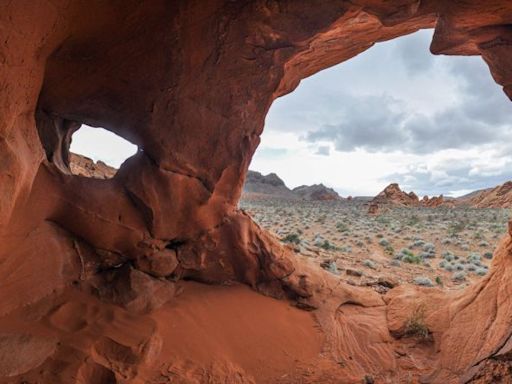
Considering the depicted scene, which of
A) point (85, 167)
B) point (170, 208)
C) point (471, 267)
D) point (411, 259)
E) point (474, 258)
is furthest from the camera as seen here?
point (85, 167)

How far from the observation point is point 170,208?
5617 millimetres

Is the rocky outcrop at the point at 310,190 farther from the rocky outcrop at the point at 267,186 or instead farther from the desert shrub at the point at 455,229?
the desert shrub at the point at 455,229

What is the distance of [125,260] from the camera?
5582 millimetres

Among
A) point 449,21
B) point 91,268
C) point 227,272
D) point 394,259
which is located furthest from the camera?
point 394,259

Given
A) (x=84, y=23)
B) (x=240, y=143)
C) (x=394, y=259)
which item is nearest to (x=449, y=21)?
(x=240, y=143)

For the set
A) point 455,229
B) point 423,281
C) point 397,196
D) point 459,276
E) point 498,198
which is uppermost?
point 498,198

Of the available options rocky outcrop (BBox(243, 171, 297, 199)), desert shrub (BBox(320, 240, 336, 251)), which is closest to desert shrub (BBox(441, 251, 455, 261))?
desert shrub (BBox(320, 240, 336, 251))

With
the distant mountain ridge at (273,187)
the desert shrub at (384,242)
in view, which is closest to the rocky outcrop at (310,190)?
the distant mountain ridge at (273,187)

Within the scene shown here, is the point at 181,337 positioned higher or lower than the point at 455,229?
lower

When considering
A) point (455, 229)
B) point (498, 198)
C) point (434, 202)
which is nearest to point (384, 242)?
point (455, 229)

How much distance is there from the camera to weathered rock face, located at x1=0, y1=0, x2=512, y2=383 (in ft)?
14.0

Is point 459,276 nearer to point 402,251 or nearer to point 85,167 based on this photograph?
point 402,251

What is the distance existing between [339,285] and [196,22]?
543 centimetres

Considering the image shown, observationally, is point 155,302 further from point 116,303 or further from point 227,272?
point 227,272
